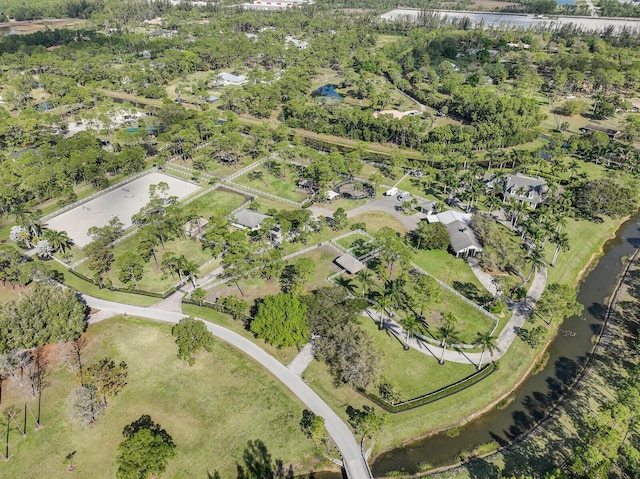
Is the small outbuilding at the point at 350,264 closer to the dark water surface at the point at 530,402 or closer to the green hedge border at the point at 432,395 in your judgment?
the green hedge border at the point at 432,395

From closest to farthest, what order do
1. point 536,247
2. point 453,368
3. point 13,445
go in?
point 13,445 → point 453,368 → point 536,247

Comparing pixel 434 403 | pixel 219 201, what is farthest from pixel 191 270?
pixel 434 403

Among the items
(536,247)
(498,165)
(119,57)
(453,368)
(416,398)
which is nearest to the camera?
(416,398)

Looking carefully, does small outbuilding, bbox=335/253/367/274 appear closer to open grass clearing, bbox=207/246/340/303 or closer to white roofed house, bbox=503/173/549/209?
open grass clearing, bbox=207/246/340/303

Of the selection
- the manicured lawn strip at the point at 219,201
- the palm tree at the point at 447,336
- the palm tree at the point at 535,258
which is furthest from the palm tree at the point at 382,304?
the manicured lawn strip at the point at 219,201

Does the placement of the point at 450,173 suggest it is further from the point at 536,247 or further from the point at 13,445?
the point at 13,445

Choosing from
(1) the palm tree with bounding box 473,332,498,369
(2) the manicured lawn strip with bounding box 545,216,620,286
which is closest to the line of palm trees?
(1) the palm tree with bounding box 473,332,498,369

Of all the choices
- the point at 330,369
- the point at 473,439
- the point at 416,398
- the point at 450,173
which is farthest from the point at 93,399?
the point at 450,173
